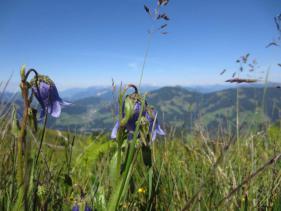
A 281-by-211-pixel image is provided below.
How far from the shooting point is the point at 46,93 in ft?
5.73

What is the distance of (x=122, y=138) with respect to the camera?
4.79 feet

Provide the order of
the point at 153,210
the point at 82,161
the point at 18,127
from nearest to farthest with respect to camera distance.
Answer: the point at 18,127, the point at 153,210, the point at 82,161

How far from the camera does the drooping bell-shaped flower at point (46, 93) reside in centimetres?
158

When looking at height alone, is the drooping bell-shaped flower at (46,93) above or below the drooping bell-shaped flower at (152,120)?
above

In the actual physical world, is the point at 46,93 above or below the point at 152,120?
above

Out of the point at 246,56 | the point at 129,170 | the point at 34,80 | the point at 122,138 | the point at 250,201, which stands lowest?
the point at 250,201

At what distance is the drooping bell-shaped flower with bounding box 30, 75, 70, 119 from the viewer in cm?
158

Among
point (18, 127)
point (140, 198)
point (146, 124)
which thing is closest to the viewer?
point (18, 127)

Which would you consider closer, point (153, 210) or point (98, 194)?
point (98, 194)

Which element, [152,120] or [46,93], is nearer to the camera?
[46,93]

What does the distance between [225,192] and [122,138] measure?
0.69 m

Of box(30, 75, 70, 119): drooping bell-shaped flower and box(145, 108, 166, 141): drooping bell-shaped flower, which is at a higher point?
box(30, 75, 70, 119): drooping bell-shaped flower

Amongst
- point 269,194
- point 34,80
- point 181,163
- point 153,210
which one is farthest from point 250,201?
point 34,80

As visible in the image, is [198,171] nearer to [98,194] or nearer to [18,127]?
[98,194]
